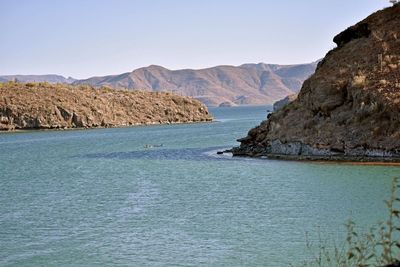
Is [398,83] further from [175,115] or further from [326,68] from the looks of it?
[175,115]

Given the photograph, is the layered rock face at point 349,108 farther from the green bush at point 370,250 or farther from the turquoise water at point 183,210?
the green bush at point 370,250

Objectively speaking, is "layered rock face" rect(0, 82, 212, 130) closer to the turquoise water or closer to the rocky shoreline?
the turquoise water

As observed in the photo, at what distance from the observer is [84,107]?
444 feet

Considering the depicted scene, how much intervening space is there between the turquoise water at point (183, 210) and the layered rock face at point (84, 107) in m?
80.7

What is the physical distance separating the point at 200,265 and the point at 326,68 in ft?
124

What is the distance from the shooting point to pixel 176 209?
2897 cm

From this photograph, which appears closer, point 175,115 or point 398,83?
point 398,83

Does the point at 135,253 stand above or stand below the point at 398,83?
below

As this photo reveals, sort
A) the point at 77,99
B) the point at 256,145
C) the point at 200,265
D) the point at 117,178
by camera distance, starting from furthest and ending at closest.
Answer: the point at 77,99 → the point at 256,145 → the point at 117,178 → the point at 200,265

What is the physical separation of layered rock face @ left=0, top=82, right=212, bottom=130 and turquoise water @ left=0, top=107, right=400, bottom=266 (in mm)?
80698

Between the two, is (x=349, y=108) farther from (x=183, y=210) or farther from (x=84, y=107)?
(x=84, y=107)

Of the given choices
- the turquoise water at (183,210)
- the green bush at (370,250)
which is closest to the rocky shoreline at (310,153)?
the turquoise water at (183,210)

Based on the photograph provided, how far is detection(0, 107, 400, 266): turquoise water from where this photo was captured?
68.0 feet

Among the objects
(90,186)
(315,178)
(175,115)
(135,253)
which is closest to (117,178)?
(90,186)
